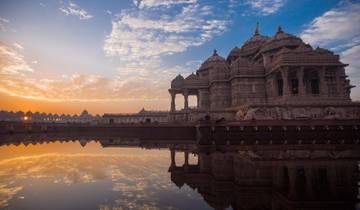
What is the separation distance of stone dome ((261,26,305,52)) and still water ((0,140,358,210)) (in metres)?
32.2

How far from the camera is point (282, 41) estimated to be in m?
43.1

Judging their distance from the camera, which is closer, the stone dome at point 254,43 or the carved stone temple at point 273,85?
the carved stone temple at point 273,85

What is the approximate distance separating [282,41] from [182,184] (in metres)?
40.3

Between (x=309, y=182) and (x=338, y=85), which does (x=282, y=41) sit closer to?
(x=338, y=85)

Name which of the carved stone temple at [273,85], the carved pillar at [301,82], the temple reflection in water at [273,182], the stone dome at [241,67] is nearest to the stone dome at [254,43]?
the carved stone temple at [273,85]

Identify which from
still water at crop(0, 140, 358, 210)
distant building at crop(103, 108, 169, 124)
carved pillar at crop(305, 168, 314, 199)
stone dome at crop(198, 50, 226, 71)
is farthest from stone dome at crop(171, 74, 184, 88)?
carved pillar at crop(305, 168, 314, 199)

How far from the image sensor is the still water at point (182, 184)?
765cm

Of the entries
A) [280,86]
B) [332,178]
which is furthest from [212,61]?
[332,178]

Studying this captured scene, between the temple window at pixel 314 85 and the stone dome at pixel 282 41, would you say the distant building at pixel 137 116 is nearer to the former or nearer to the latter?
the stone dome at pixel 282 41

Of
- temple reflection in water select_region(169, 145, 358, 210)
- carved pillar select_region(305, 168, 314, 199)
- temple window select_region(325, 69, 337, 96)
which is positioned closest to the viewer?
temple reflection in water select_region(169, 145, 358, 210)

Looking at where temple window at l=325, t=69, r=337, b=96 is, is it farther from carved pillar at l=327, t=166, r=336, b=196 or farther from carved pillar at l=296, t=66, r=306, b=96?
carved pillar at l=327, t=166, r=336, b=196

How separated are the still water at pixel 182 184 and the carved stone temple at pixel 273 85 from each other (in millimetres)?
14153

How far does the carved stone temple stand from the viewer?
33.5m

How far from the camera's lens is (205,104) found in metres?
53.5
